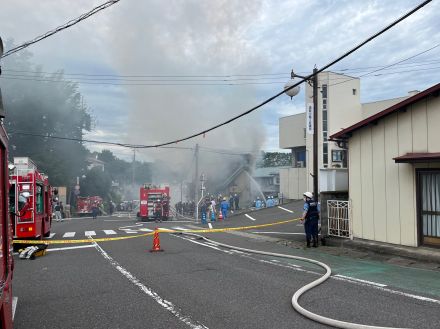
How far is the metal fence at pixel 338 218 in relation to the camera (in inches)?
455

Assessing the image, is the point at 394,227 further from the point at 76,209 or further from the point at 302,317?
the point at 76,209

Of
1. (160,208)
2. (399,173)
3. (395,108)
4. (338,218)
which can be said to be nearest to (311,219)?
(338,218)

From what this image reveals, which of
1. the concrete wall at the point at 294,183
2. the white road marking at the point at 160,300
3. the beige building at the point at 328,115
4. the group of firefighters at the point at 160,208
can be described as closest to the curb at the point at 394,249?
the white road marking at the point at 160,300

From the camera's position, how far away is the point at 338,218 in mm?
11859

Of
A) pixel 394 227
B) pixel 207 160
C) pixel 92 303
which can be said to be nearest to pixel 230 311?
pixel 92 303

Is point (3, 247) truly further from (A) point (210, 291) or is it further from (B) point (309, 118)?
(B) point (309, 118)

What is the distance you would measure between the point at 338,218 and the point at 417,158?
138 inches

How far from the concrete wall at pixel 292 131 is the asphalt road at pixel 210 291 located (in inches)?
1017

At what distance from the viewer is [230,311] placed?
547cm

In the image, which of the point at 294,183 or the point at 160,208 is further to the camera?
the point at 294,183

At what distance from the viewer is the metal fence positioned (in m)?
11.6

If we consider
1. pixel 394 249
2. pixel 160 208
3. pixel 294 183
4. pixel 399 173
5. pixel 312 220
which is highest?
pixel 399 173

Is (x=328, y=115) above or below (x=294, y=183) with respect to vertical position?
above

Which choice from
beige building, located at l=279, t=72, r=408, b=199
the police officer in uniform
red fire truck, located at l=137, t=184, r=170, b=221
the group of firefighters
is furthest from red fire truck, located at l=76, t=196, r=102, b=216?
→ the police officer in uniform
